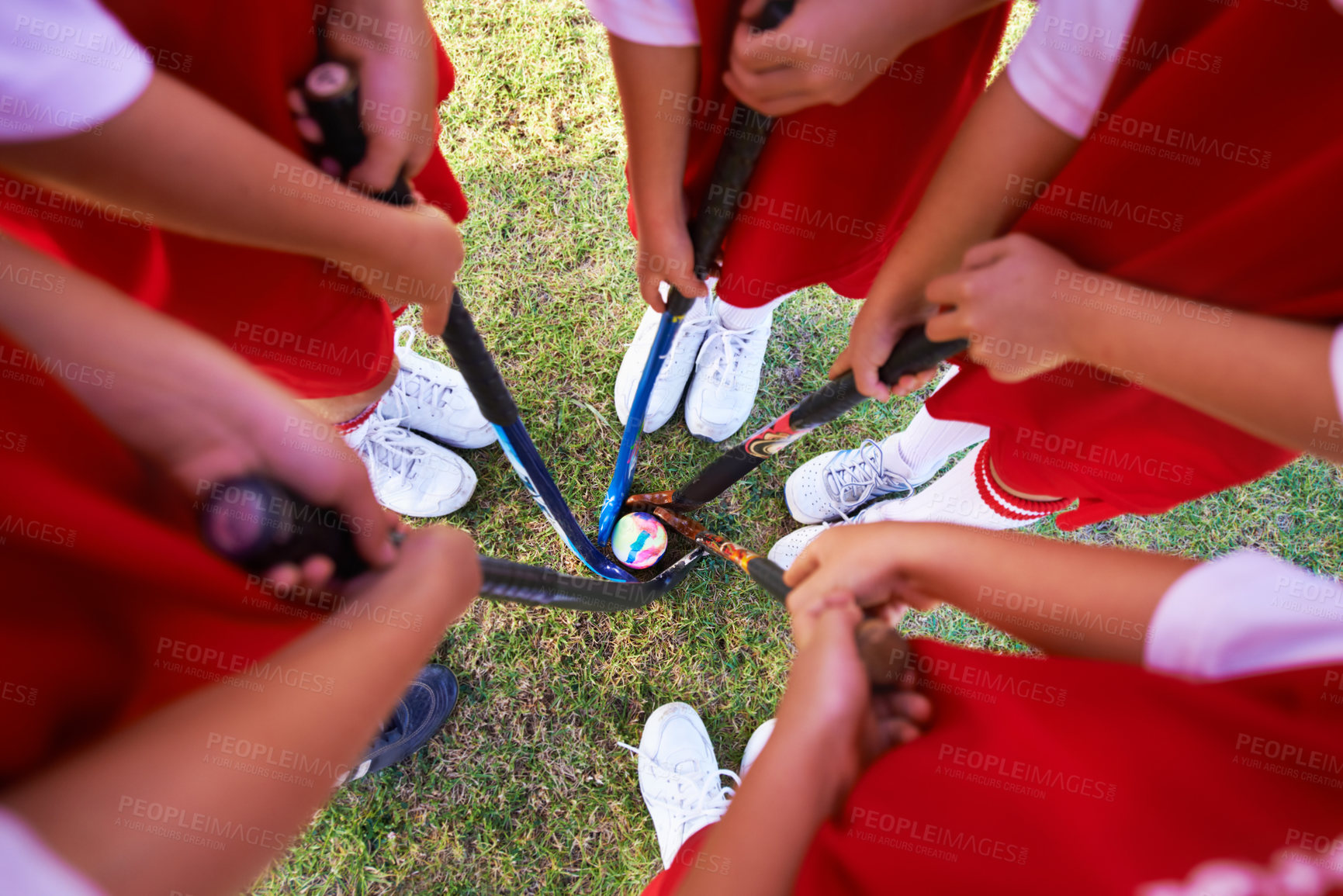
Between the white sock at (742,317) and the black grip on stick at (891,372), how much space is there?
0.33m

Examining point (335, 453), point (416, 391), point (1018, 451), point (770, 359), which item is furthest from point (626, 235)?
point (335, 453)

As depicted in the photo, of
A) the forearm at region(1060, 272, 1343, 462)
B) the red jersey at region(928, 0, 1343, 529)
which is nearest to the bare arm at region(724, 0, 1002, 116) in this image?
the red jersey at region(928, 0, 1343, 529)

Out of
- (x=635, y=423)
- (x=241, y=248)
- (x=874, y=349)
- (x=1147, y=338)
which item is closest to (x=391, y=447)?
(x=635, y=423)

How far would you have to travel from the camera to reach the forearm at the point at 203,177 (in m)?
0.47

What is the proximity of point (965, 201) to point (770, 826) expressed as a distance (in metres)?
0.63

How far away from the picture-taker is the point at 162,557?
0.40 meters

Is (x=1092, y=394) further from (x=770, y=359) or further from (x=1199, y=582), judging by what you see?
(x=770, y=359)

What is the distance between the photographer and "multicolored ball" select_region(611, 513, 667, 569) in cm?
132

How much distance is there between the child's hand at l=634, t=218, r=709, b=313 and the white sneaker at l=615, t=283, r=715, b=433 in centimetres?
45

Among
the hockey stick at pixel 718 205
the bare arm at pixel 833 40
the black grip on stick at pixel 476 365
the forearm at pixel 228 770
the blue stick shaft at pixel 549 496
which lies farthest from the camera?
the blue stick shaft at pixel 549 496

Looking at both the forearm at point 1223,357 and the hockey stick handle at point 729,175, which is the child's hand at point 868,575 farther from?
the hockey stick handle at point 729,175

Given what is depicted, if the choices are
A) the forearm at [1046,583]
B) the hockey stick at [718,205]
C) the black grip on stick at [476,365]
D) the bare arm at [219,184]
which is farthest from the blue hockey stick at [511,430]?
the forearm at [1046,583]

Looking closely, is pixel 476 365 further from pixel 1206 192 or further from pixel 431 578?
pixel 1206 192

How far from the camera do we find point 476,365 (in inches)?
32.4
